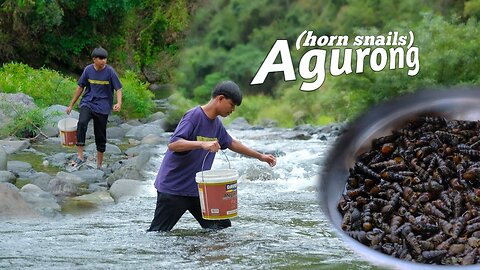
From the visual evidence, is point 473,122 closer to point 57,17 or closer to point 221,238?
point 221,238

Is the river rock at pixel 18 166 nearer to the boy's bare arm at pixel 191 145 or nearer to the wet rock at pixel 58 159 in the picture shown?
the wet rock at pixel 58 159

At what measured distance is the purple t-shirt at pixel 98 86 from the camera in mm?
6574

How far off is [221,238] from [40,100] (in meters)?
6.33

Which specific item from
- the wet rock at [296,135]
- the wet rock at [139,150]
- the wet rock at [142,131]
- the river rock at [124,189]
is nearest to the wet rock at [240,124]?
the wet rock at [296,135]

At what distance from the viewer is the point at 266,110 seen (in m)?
9.38

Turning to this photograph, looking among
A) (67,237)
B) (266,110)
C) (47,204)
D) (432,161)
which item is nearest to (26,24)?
(266,110)

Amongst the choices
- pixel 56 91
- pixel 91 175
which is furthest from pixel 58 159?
pixel 56 91

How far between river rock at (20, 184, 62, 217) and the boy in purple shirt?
126cm

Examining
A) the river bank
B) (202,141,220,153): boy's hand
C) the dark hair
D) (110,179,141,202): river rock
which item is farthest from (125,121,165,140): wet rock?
(202,141,220,153): boy's hand

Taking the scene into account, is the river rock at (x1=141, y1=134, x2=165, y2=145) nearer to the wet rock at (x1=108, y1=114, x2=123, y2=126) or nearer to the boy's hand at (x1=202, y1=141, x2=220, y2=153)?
the wet rock at (x1=108, y1=114, x2=123, y2=126)

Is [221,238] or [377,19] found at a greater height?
[377,19]

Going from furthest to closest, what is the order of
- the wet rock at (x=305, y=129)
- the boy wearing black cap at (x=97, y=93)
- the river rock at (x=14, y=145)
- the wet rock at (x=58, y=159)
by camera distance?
the wet rock at (x=305, y=129)
the river rock at (x=14, y=145)
the wet rock at (x=58, y=159)
the boy wearing black cap at (x=97, y=93)

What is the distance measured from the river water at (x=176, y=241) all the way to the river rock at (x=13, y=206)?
0.11m

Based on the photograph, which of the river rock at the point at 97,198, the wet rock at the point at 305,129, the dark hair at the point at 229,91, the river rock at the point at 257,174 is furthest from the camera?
the wet rock at the point at 305,129
